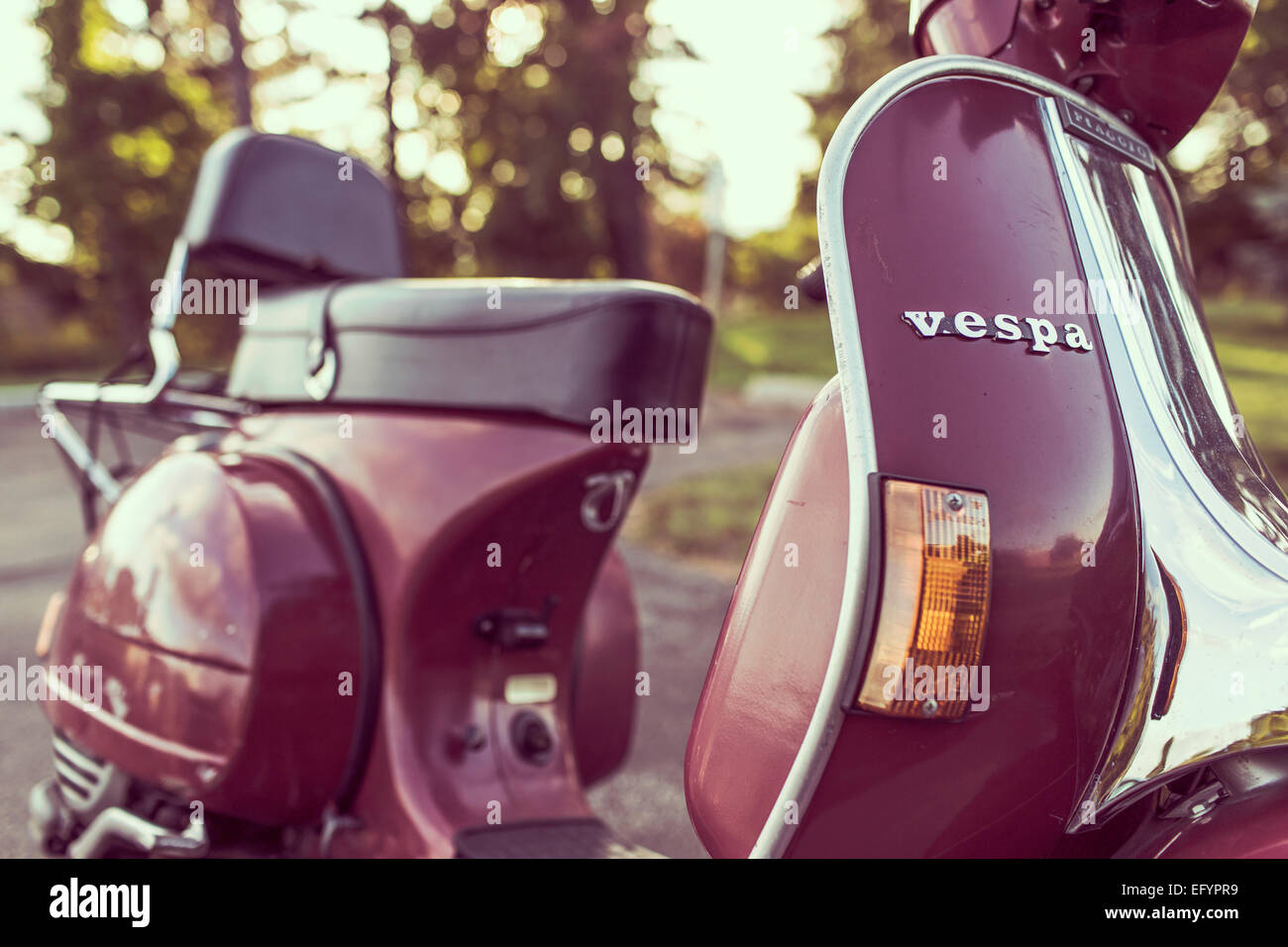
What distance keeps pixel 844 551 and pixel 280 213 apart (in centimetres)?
153

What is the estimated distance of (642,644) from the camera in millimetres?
3811

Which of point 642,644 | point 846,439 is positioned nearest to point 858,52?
point 642,644

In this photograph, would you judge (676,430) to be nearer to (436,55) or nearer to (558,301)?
(558,301)

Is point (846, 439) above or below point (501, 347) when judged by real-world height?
below

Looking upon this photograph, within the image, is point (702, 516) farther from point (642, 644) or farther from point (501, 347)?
point (501, 347)

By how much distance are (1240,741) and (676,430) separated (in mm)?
932

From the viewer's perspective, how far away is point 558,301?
151 centimetres

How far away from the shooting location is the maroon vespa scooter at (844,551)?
0.83 m

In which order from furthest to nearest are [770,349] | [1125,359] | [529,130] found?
1. [770,349]
2. [529,130]
3. [1125,359]

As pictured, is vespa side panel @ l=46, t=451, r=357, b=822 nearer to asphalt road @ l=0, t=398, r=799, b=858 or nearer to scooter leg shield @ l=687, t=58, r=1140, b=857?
scooter leg shield @ l=687, t=58, r=1140, b=857

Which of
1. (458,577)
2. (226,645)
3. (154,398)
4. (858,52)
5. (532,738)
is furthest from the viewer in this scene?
(858,52)

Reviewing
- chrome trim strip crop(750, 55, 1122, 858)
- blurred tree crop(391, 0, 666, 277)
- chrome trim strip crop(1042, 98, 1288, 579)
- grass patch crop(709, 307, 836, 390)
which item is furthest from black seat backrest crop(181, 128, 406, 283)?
grass patch crop(709, 307, 836, 390)

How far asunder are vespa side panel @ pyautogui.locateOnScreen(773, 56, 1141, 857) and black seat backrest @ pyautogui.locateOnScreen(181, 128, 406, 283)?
1.38m

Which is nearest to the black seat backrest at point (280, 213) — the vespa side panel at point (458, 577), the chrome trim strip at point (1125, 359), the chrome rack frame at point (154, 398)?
the chrome rack frame at point (154, 398)
